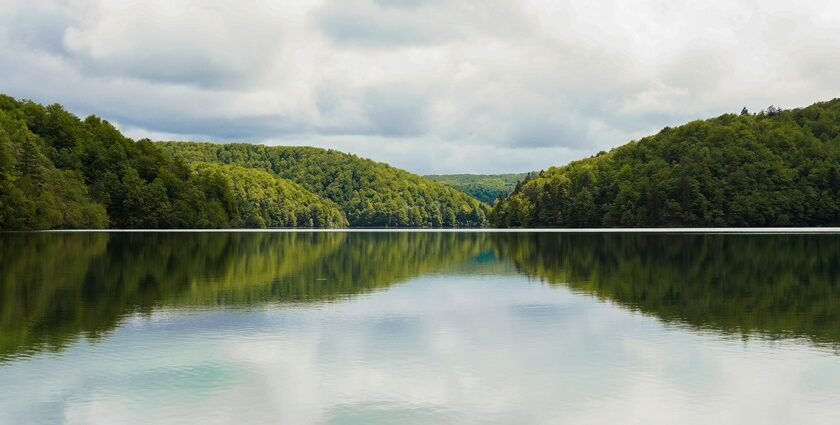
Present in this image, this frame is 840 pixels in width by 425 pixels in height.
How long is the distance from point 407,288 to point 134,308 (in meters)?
14.1

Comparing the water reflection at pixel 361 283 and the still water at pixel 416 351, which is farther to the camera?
the water reflection at pixel 361 283

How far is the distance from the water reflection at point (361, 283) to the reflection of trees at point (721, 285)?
6 cm

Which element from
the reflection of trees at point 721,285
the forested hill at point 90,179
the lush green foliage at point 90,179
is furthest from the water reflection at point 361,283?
the forested hill at point 90,179

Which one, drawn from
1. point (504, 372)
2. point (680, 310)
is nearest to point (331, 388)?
point (504, 372)

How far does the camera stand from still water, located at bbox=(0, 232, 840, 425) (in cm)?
1493

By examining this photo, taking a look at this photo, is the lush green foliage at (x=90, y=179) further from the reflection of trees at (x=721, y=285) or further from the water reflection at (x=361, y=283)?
the reflection of trees at (x=721, y=285)

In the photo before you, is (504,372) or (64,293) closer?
(504,372)

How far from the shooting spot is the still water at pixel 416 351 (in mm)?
14930

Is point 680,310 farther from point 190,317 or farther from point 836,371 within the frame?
point 190,317

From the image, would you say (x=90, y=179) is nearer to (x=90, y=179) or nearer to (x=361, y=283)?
(x=90, y=179)

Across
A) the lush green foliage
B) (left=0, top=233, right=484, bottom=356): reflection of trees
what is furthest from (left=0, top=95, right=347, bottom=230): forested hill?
(left=0, top=233, right=484, bottom=356): reflection of trees

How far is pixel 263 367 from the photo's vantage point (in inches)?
731

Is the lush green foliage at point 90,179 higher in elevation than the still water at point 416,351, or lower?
higher

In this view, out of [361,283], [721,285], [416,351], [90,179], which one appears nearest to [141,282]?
[361,283]
